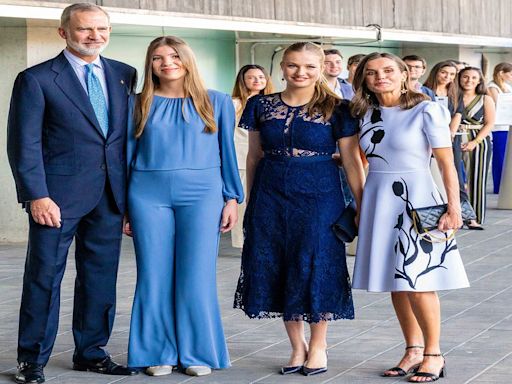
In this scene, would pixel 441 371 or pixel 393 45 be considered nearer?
pixel 441 371

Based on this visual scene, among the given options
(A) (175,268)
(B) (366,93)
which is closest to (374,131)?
(B) (366,93)

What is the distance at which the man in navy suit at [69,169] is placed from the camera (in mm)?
7059

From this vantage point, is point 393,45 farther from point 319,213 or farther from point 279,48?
→ point 319,213

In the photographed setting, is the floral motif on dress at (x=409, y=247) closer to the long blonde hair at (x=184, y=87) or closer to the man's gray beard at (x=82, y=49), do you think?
the long blonde hair at (x=184, y=87)

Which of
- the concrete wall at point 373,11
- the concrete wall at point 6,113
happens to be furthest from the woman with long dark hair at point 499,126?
the concrete wall at point 6,113

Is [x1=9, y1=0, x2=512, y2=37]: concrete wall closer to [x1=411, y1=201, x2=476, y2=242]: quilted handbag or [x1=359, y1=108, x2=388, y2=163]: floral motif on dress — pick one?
[x1=359, y1=108, x2=388, y2=163]: floral motif on dress

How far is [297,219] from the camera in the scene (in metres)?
7.29

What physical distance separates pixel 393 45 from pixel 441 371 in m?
16.2

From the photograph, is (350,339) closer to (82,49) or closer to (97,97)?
(97,97)

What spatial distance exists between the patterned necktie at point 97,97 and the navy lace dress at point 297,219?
2.48 feet

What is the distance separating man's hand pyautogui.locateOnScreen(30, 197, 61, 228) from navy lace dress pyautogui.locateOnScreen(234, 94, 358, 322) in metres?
1.04

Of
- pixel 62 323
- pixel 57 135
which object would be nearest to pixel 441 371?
pixel 57 135

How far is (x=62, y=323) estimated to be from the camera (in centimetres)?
908

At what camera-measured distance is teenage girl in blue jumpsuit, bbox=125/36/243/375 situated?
727cm
